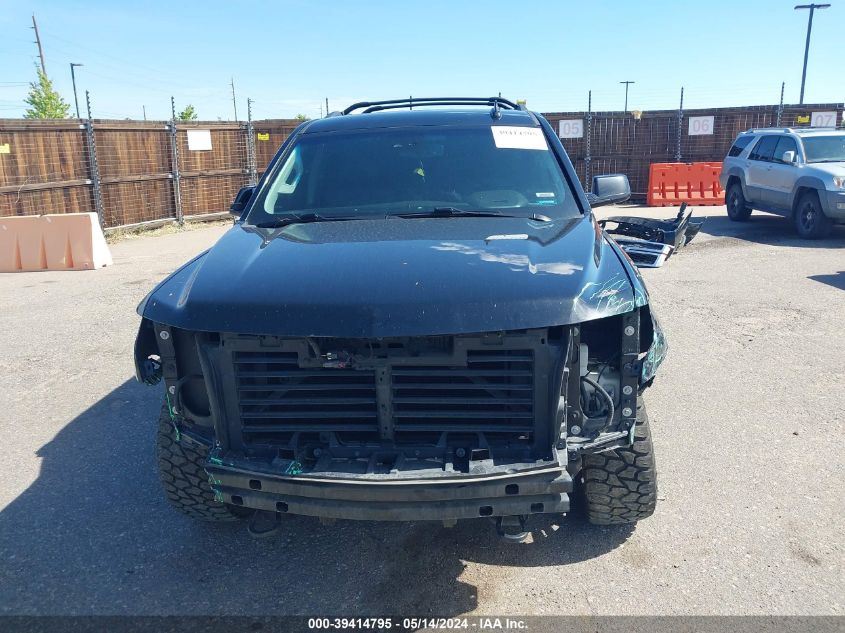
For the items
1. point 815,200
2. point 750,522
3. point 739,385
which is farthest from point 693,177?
point 750,522

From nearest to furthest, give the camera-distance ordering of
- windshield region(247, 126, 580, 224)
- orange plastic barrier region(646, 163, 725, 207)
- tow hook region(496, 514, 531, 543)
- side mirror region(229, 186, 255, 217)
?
1. tow hook region(496, 514, 531, 543)
2. windshield region(247, 126, 580, 224)
3. side mirror region(229, 186, 255, 217)
4. orange plastic barrier region(646, 163, 725, 207)

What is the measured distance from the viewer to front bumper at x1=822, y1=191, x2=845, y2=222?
11.5 meters

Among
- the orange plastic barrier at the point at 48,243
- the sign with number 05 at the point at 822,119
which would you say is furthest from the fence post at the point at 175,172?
the sign with number 05 at the point at 822,119

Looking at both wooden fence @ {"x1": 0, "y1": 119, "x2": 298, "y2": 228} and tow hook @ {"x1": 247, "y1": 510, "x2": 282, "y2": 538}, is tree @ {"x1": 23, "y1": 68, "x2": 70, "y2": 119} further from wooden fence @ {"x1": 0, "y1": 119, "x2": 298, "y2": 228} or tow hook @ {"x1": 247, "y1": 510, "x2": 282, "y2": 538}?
tow hook @ {"x1": 247, "y1": 510, "x2": 282, "y2": 538}

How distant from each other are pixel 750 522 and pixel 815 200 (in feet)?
33.4

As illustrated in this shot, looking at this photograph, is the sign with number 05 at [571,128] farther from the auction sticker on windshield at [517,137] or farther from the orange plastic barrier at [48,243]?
the auction sticker on windshield at [517,137]

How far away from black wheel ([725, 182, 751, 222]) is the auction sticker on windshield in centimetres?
1161

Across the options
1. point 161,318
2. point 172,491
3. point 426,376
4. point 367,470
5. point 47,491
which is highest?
point 161,318

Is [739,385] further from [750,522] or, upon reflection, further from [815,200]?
[815,200]

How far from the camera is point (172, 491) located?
352cm

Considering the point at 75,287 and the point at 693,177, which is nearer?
the point at 75,287

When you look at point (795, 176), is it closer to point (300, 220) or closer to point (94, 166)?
point (300, 220)

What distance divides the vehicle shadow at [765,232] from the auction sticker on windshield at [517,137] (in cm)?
873

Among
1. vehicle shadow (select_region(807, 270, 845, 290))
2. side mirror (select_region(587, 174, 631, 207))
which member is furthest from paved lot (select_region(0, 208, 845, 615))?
vehicle shadow (select_region(807, 270, 845, 290))
